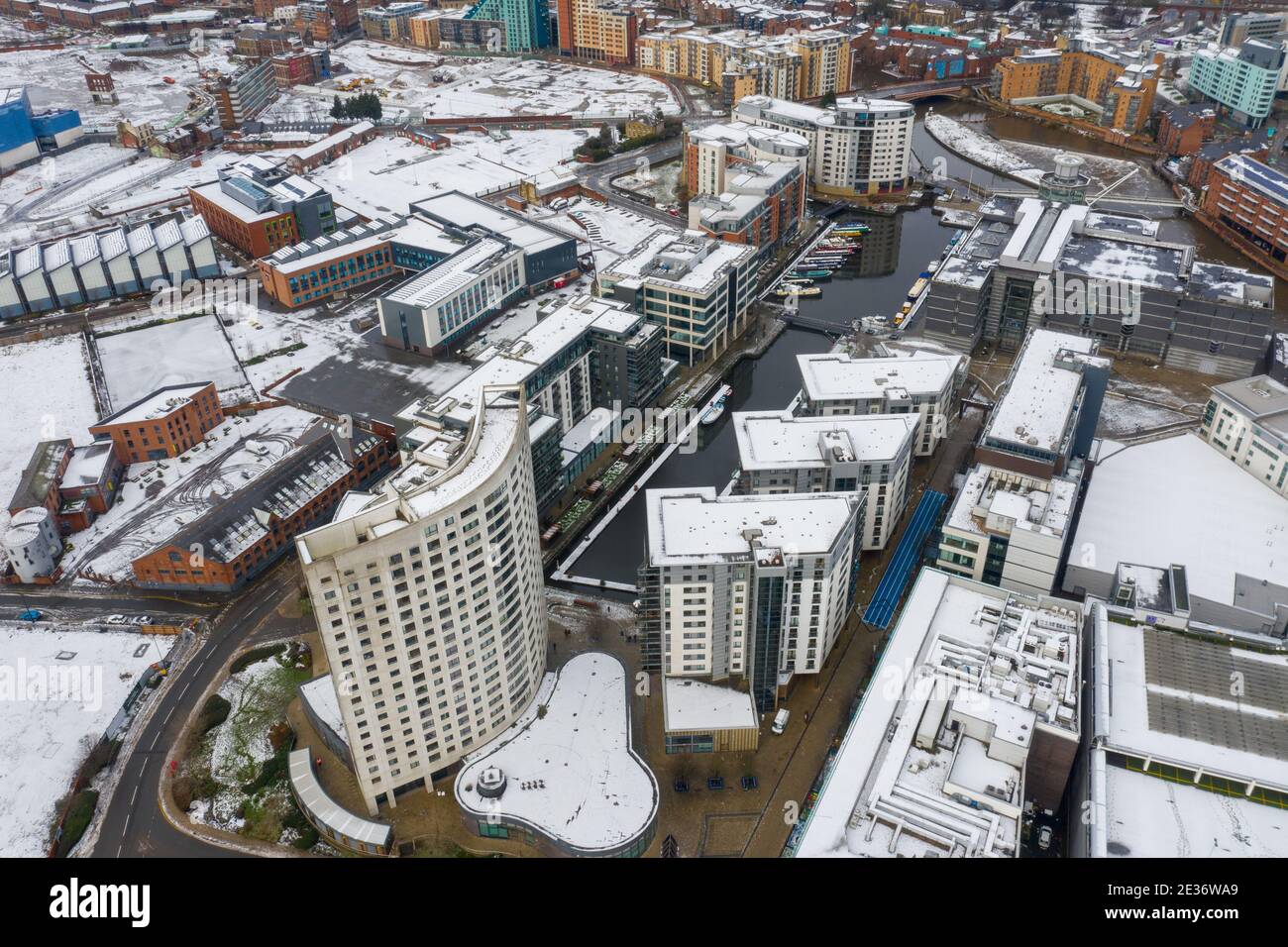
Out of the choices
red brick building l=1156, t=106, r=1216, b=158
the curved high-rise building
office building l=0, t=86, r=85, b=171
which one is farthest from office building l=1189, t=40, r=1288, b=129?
office building l=0, t=86, r=85, b=171

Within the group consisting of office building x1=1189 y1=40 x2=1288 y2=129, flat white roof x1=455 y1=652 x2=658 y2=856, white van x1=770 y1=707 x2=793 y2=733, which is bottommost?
white van x1=770 y1=707 x2=793 y2=733

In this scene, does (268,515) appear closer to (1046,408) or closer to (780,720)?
(780,720)

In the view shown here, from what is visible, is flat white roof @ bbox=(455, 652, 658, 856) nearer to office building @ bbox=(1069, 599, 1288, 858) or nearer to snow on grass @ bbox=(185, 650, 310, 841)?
snow on grass @ bbox=(185, 650, 310, 841)

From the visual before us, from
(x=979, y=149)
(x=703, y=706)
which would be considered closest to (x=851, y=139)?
(x=979, y=149)

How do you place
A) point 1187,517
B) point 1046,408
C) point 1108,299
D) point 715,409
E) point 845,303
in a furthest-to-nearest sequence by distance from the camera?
point 845,303 → point 1108,299 → point 715,409 → point 1187,517 → point 1046,408

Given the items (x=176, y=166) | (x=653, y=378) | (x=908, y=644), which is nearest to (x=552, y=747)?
(x=908, y=644)

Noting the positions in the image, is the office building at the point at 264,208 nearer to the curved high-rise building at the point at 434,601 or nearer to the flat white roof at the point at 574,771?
the curved high-rise building at the point at 434,601

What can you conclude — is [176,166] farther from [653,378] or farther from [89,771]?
[89,771]

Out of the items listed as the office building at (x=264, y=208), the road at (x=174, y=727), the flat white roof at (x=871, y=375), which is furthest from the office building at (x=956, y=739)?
the office building at (x=264, y=208)
